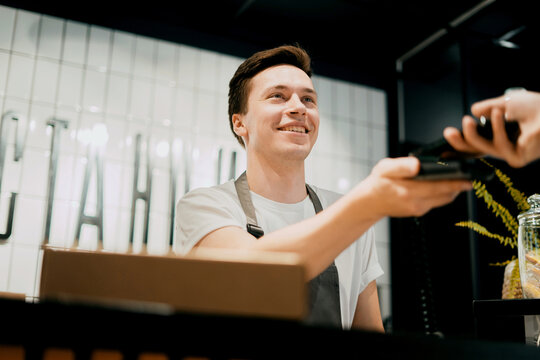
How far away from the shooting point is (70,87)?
299cm

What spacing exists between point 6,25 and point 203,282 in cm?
283

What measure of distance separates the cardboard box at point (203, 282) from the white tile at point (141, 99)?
251cm

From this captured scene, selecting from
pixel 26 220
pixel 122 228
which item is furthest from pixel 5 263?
pixel 122 228

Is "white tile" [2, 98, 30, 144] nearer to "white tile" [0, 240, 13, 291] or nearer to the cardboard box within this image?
"white tile" [0, 240, 13, 291]

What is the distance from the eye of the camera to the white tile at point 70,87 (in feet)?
9.72

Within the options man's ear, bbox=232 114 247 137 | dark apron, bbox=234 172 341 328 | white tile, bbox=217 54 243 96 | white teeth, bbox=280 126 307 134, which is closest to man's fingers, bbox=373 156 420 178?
dark apron, bbox=234 172 341 328

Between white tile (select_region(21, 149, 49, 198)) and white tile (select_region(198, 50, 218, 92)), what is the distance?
1.06m

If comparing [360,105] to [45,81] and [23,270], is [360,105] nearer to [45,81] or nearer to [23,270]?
[45,81]

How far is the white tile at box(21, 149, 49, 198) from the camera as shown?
110 inches

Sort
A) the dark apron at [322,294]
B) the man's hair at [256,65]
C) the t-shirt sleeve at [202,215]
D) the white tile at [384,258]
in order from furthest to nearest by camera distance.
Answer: the white tile at [384,258] < the man's hair at [256,65] < the dark apron at [322,294] < the t-shirt sleeve at [202,215]

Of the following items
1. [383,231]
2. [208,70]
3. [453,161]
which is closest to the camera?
[453,161]

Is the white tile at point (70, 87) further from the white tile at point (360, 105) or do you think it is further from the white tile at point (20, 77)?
the white tile at point (360, 105)

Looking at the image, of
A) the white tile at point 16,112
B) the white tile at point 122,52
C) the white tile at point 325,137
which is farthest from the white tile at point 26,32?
the white tile at point 325,137

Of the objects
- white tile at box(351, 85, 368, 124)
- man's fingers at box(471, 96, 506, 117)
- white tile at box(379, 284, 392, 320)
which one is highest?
white tile at box(351, 85, 368, 124)
